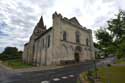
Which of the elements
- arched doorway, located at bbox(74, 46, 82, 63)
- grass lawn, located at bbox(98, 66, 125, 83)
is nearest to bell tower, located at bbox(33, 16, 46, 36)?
arched doorway, located at bbox(74, 46, 82, 63)

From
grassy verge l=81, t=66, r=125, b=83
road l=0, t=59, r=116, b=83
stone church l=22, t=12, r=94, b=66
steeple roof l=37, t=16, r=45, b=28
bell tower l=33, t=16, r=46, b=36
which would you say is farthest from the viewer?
steeple roof l=37, t=16, r=45, b=28

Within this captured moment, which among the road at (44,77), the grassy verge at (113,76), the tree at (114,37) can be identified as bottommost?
the road at (44,77)

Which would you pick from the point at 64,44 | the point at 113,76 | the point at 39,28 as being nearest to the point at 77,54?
the point at 64,44

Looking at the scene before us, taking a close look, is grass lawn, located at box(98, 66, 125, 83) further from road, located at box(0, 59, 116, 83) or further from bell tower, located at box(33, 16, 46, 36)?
bell tower, located at box(33, 16, 46, 36)

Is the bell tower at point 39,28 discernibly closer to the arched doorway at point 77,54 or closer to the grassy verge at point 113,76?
the arched doorway at point 77,54

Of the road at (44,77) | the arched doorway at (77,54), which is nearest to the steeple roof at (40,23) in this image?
the arched doorway at (77,54)

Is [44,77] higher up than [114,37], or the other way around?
[114,37]

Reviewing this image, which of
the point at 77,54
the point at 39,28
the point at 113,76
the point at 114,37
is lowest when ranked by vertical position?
the point at 113,76

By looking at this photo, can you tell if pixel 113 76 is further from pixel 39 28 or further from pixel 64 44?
pixel 39 28

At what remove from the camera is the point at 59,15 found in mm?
26734

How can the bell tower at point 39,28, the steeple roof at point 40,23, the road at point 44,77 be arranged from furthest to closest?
the steeple roof at point 40,23, the bell tower at point 39,28, the road at point 44,77

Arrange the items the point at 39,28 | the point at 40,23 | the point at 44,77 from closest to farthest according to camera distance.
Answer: the point at 44,77 < the point at 39,28 < the point at 40,23

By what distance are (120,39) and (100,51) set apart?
177 centimetres

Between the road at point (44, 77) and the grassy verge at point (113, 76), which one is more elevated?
the grassy verge at point (113, 76)
